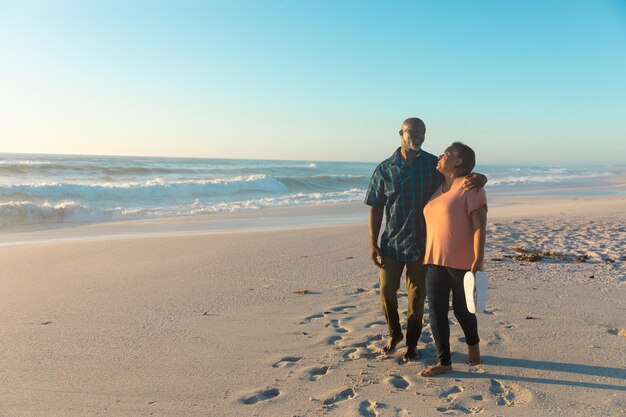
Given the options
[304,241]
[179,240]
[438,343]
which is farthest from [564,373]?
[179,240]

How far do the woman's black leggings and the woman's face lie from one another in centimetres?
64

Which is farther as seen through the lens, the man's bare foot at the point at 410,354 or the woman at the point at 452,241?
the man's bare foot at the point at 410,354

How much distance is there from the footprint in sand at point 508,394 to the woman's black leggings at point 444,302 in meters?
0.34

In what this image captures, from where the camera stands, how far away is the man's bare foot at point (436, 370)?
345 centimetres

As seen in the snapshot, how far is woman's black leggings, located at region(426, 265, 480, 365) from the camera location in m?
3.41

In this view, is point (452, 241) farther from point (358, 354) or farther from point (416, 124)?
point (358, 354)

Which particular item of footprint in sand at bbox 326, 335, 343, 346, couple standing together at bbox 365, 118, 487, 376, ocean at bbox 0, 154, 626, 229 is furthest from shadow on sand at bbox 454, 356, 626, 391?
ocean at bbox 0, 154, 626, 229

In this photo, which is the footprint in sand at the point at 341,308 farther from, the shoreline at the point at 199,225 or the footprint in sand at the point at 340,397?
the shoreline at the point at 199,225

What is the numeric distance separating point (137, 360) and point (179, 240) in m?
5.46

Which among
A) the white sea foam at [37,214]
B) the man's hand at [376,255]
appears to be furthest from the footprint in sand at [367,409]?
the white sea foam at [37,214]

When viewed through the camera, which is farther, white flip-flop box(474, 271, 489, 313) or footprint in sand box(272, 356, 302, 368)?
footprint in sand box(272, 356, 302, 368)

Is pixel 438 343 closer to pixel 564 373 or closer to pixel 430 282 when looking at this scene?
pixel 430 282

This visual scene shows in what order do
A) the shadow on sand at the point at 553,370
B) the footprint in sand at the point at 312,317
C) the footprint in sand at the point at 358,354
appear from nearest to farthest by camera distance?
the shadow on sand at the point at 553,370 < the footprint in sand at the point at 358,354 < the footprint in sand at the point at 312,317

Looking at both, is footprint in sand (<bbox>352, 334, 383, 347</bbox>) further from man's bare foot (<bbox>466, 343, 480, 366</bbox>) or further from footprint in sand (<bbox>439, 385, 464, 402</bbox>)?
footprint in sand (<bbox>439, 385, 464, 402</bbox>)
